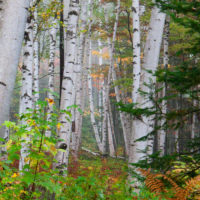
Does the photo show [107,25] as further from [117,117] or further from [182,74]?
A: [182,74]

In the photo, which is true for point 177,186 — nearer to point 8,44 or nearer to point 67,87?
point 8,44

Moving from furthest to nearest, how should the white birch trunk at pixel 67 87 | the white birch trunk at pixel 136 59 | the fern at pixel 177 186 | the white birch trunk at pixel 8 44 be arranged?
the white birch trunk at pixel 136 59 < the white birch trunk at pixel 67 87 < the fern at pixel 177 186 < the white birch trunk at pixel 8 44

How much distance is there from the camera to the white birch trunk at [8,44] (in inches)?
75.1

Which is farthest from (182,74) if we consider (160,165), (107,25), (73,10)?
(107,25)

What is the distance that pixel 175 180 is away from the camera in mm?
2199

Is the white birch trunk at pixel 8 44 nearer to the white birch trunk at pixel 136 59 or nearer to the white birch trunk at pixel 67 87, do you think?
the white birch trunk at pixel 67 87

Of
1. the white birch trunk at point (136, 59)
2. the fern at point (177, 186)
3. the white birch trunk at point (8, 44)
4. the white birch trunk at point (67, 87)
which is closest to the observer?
the white birch trunk at point (8, 44)

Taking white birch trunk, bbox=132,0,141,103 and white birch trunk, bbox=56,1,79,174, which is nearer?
white birch trunk, bbox=56,1,79,174

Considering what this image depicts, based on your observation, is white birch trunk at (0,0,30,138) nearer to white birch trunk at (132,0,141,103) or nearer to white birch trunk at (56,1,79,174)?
white birch trunk at (56,1,79,174)

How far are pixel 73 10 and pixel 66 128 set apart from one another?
2605 mm

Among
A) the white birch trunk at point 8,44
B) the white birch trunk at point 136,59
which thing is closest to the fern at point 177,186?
the white birch trunk at point 8,44

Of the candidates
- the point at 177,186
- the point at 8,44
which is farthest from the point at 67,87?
the point at 177,186

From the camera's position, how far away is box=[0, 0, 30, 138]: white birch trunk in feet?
6.26

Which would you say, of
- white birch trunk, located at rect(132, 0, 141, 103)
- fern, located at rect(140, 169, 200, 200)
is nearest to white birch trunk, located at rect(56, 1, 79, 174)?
white birch trunk, located at rect(132, 0, 141, 103)
